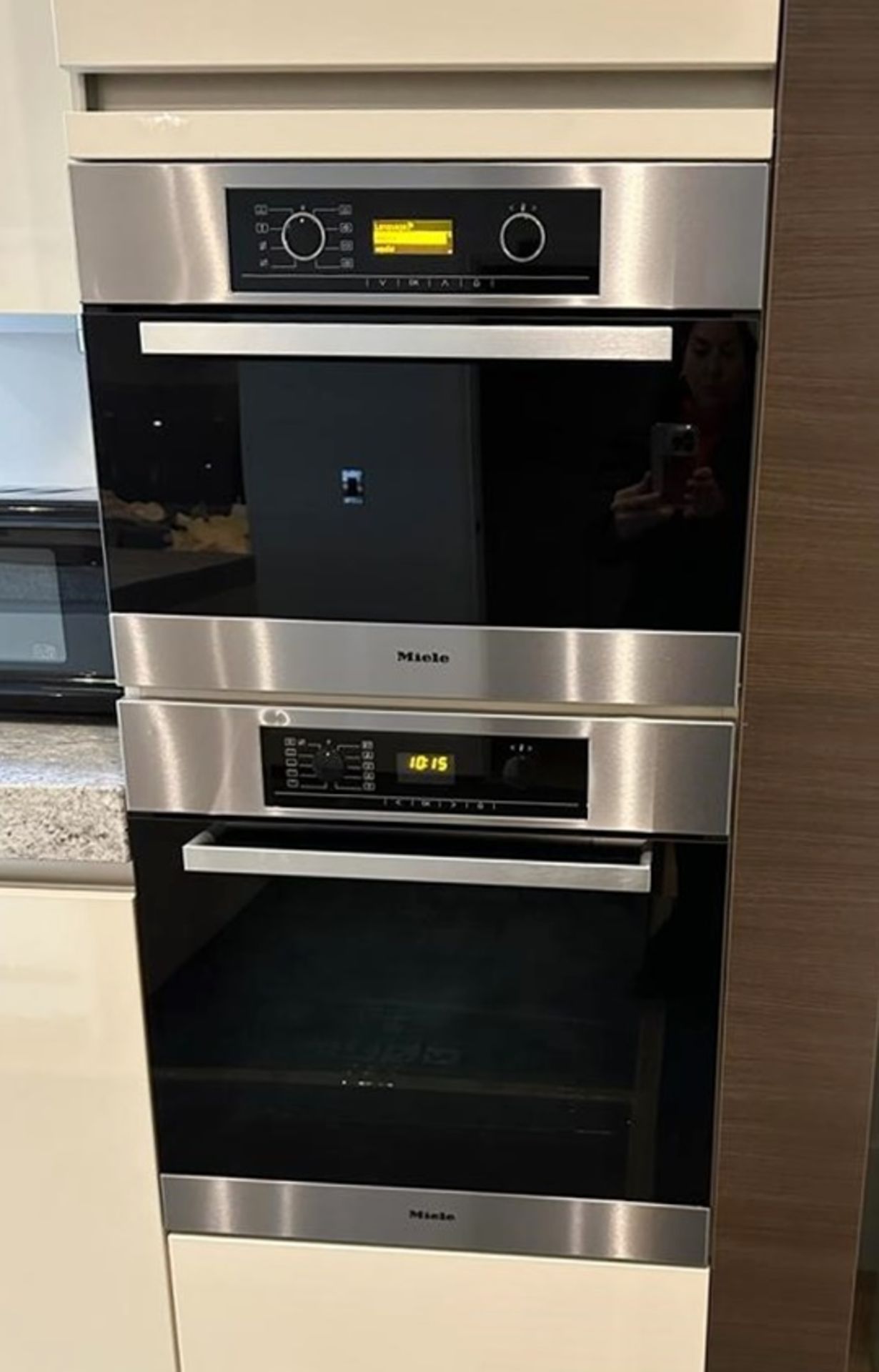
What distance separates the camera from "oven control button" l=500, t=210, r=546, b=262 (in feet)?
3.52

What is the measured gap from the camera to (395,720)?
121cm

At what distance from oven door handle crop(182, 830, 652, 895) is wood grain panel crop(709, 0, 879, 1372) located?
→ 4.4 inches

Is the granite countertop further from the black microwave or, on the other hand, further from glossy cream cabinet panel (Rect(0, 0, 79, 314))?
glossy cream cabinet panel (Rect(0, 0, 79, 314))

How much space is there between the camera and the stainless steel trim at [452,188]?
3.46 ft

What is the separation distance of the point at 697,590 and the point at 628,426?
0.15 m

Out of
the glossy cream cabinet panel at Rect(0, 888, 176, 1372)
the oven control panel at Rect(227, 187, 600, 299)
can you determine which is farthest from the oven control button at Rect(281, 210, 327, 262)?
the glossy cream cabinet panel at Rect(0, 888, 176, 1372)

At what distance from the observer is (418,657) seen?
1193mm

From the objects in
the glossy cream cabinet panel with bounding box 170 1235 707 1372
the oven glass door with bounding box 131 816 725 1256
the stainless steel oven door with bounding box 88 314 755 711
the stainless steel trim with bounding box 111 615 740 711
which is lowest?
the glossy cream cabinet panel with bounding box 170 1235 707 1372

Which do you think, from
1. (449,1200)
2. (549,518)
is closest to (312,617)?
(549,518)

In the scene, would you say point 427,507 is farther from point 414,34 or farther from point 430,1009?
point 430,1009

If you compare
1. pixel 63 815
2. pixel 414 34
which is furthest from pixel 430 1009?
pixel 414 34

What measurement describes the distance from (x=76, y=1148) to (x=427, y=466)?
0.81 metres

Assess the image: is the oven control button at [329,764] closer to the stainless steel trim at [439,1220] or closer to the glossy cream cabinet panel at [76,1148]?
the glossy cream cabinet panel at [76,1148]

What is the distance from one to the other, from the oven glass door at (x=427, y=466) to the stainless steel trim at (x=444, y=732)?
9cm
